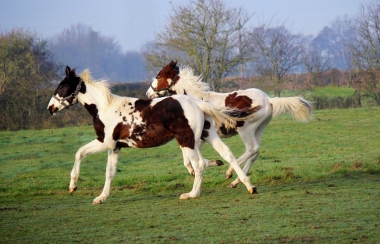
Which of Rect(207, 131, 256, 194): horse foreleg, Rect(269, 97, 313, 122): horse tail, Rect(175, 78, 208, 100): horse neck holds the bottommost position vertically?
Rect(207, 131, 256, 194): horse foreleg

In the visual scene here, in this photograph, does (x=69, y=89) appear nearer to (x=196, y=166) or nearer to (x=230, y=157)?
(x=196, y=166)

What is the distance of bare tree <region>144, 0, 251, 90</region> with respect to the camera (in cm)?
3334

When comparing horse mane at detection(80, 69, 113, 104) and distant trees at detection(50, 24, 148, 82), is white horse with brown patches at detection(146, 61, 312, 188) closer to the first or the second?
horse mane at detection(80, 69, 113, 104)

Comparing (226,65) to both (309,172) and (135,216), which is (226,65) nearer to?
(309,172)

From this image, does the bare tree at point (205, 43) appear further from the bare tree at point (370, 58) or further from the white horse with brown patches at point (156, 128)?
the white horse with brown patches at point (156, 128)

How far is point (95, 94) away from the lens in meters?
10.7

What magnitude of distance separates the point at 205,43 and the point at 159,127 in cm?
2351

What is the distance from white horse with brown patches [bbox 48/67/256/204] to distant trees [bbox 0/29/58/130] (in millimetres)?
18710

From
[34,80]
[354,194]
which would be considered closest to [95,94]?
[354,194]

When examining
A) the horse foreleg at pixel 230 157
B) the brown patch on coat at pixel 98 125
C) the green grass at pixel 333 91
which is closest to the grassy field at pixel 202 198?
the horse foreleg at pixel 230 157

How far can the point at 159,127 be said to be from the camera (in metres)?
10.1

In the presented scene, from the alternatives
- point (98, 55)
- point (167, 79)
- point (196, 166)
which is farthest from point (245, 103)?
point (98, 55)

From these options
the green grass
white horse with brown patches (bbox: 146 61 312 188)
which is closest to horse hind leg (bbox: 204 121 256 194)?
white horse with brown patches (bbox: 146 61 312 188)

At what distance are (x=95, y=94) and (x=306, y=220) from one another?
4676mm
